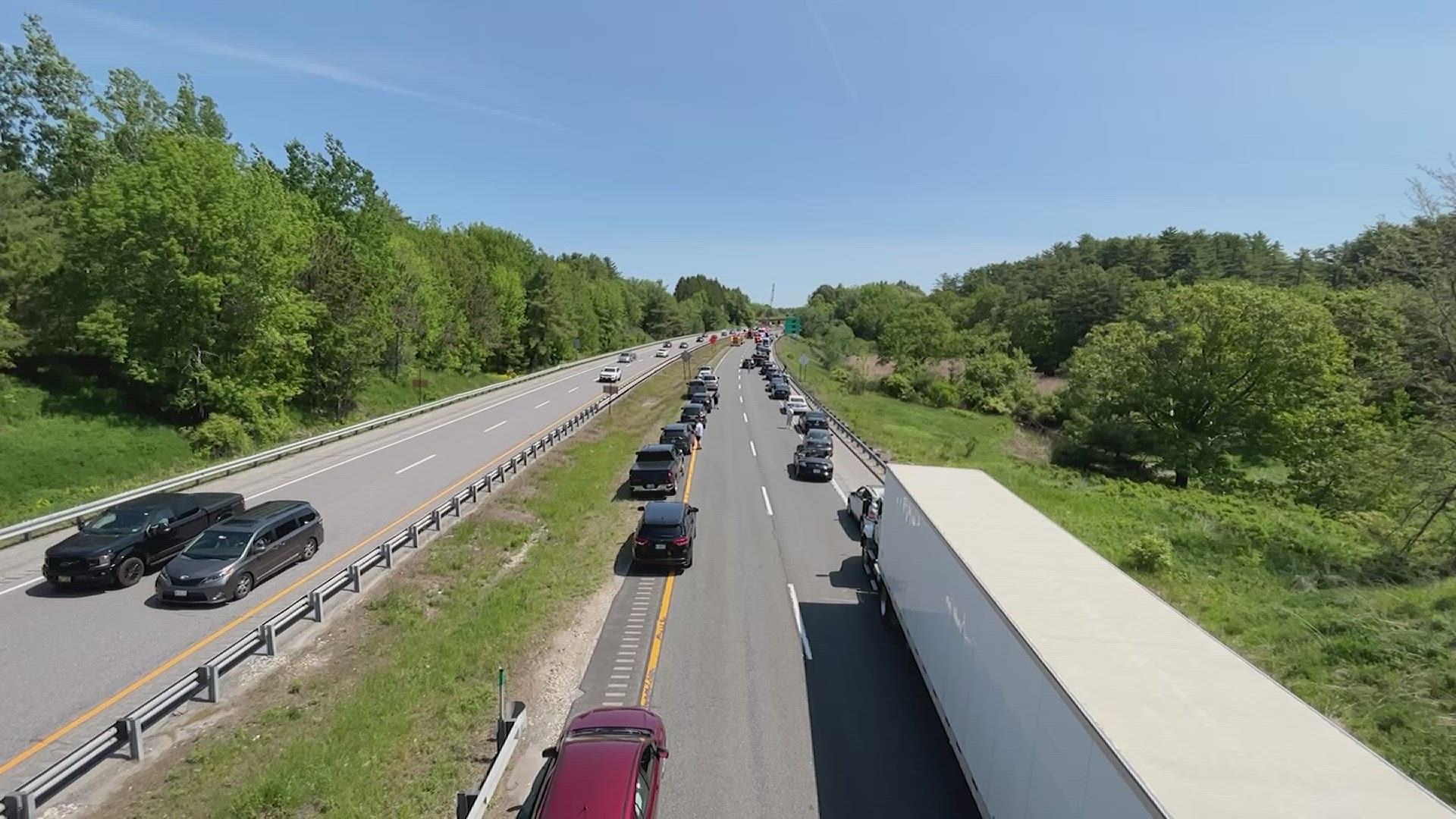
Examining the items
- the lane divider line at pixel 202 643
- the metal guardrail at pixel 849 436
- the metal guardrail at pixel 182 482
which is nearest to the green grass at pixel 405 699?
the lane divider line at pixel 202 643

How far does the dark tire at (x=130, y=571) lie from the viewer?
51.5 ft

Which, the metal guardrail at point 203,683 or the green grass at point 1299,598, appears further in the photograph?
the green grass at point 1299,598

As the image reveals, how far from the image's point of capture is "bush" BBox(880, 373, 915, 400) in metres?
73.2

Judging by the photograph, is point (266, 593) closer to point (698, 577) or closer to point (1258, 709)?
point (698, 577)

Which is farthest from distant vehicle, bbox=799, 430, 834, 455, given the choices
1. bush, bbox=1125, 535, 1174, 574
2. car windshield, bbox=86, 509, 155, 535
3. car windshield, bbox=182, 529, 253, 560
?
car windshield, bbox=86, 509, 155, 535

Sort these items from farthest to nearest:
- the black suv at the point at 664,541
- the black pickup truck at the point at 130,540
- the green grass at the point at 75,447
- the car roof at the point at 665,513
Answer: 1. the green grass at the point at 75,447
2. the car roof at the point at 665,513
3. the black suv at the point at 664,541
4. the black pickup truck at the point at 130,540

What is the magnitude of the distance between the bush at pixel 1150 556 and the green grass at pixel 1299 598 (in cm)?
29

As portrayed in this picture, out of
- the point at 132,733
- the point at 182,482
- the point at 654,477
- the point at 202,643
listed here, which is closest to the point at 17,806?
the point at 132,733

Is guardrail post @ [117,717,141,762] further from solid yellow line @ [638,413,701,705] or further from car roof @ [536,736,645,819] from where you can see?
solid yellow line @ [638,413,701,705]

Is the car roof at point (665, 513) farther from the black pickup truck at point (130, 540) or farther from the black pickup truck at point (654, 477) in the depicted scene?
the black pickup truck at point (130, 540)

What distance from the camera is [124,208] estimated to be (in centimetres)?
3203

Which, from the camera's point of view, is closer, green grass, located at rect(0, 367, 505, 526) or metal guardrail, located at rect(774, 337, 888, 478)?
green grass, located at rect(0, 367, 505, 526)

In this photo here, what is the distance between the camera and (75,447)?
3175 centimetres

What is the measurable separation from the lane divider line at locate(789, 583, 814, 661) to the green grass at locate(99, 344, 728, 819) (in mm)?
5069
